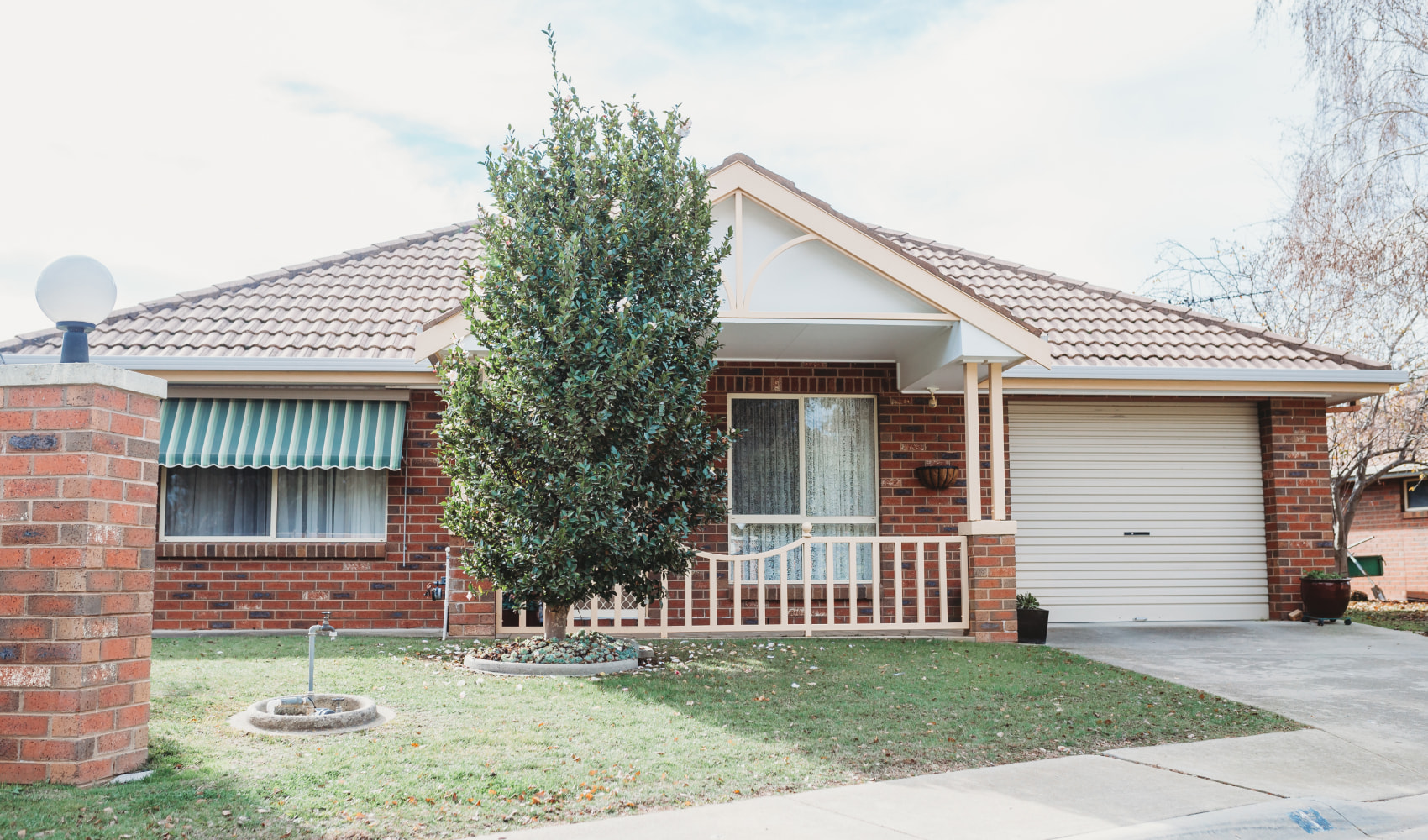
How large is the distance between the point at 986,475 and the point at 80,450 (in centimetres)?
874

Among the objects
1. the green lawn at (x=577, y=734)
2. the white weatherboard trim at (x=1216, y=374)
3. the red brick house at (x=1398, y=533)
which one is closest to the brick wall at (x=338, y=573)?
the green lawn at (x=577, y=734)

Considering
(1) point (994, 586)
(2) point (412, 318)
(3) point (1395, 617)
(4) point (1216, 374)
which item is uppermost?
(2) point (412, 318)

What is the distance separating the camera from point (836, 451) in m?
10.9

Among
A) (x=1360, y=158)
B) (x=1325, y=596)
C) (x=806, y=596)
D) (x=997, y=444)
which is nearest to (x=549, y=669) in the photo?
(x=806, y=596)

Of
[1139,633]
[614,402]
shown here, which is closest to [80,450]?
[614,402]

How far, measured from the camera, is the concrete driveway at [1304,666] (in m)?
6.30

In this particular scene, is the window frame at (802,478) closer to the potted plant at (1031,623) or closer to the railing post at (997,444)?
the railing post at (997,444)

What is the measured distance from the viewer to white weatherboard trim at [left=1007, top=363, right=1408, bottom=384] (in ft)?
34.1

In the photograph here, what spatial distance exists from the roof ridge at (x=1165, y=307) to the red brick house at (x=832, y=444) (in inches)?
2.2

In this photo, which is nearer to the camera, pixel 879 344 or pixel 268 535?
pixel 268 535

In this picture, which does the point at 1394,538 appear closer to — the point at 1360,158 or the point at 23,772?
the point at 1360,158

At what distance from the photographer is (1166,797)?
455cm

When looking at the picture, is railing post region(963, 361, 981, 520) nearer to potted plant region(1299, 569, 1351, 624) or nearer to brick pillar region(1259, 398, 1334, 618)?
brick pillar region(1259, 398, 1334, 618)

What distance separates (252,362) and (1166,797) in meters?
8.34
